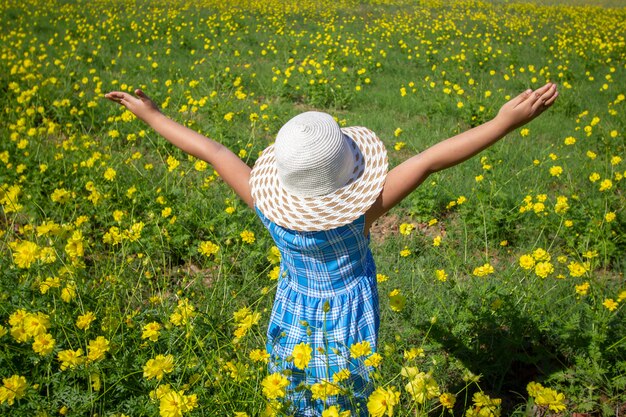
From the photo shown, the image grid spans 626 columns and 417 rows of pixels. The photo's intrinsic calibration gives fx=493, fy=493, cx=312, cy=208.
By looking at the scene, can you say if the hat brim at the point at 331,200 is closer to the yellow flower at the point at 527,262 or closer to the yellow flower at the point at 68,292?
the yellow flower at the point at 68,292

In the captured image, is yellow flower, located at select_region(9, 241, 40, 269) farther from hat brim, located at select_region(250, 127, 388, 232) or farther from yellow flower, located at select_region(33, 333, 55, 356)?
hat brim, located at select_region(250, 127, 388, 232)

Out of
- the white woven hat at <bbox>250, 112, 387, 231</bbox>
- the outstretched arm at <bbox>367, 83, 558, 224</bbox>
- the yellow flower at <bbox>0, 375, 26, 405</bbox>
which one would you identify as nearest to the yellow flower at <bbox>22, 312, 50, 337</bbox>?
the yellow flower at <bbox>0, 375, 26, 405</bbox>

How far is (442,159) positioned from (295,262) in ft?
2.00

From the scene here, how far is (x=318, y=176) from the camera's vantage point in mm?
1449

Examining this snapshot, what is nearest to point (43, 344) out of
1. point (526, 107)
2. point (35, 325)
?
point (35, 325)

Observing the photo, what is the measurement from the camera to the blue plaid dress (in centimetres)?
162

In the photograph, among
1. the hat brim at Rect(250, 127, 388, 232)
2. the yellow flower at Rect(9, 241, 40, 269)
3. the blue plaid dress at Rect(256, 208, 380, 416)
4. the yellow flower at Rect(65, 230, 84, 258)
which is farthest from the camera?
the yellow flower at Rect(65, 230, 84, 258)

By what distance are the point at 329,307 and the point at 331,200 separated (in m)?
0.39

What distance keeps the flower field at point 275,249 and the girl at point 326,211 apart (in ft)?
0.34

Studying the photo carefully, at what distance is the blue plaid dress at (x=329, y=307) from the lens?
162 cm

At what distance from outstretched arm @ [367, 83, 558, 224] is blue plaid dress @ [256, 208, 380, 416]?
21 cm

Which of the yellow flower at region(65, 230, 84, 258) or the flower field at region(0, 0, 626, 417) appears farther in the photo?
the yellow flower at region(65, 230, 84, 258)

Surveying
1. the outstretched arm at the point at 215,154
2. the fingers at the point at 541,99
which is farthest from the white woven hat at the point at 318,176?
the fingers at the point at 541,99

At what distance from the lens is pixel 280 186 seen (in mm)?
1590
